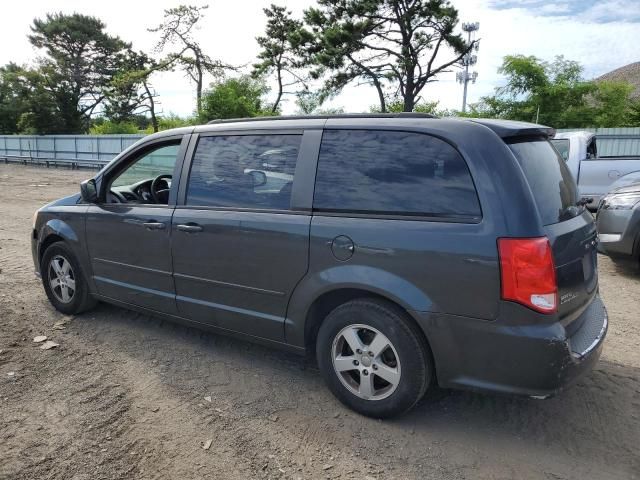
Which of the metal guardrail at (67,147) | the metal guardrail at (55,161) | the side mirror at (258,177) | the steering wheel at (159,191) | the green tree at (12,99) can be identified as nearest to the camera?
the side mirror at (258,177)

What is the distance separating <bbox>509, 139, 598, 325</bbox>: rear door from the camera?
2.70 meters

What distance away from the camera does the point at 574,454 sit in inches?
109

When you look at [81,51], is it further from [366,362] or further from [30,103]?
[366,362]

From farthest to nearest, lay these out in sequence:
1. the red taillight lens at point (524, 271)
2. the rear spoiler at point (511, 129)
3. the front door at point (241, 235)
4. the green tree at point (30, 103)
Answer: the green tree at point (30, 103), the front door at point (241, 235), the rear spoiler at point (511, 129), the red taillight lens at point (524, 271)

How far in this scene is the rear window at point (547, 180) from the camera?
9.09 ft

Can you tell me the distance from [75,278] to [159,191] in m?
1.13

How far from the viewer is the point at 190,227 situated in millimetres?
3645

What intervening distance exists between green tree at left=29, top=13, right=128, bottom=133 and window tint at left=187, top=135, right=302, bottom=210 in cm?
4932

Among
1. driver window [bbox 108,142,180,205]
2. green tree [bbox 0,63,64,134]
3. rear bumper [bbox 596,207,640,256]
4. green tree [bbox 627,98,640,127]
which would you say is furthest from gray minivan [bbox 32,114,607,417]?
green tree [bbox 0,63,64,134]

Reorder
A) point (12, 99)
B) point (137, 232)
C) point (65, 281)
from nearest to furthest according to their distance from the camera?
point (137, 232), point (65, 281), point (12, 99)

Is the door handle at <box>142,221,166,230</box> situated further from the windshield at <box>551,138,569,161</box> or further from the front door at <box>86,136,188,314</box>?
the windshield at <box>551,138,569,161</box>

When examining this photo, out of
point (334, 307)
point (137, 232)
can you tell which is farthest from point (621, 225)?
point (137, 232)

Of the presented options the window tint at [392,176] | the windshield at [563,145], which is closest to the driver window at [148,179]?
the window tint at [392,176]

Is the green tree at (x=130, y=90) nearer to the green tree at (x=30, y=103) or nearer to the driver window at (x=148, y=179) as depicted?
the green tree at (x=30, y=103)
